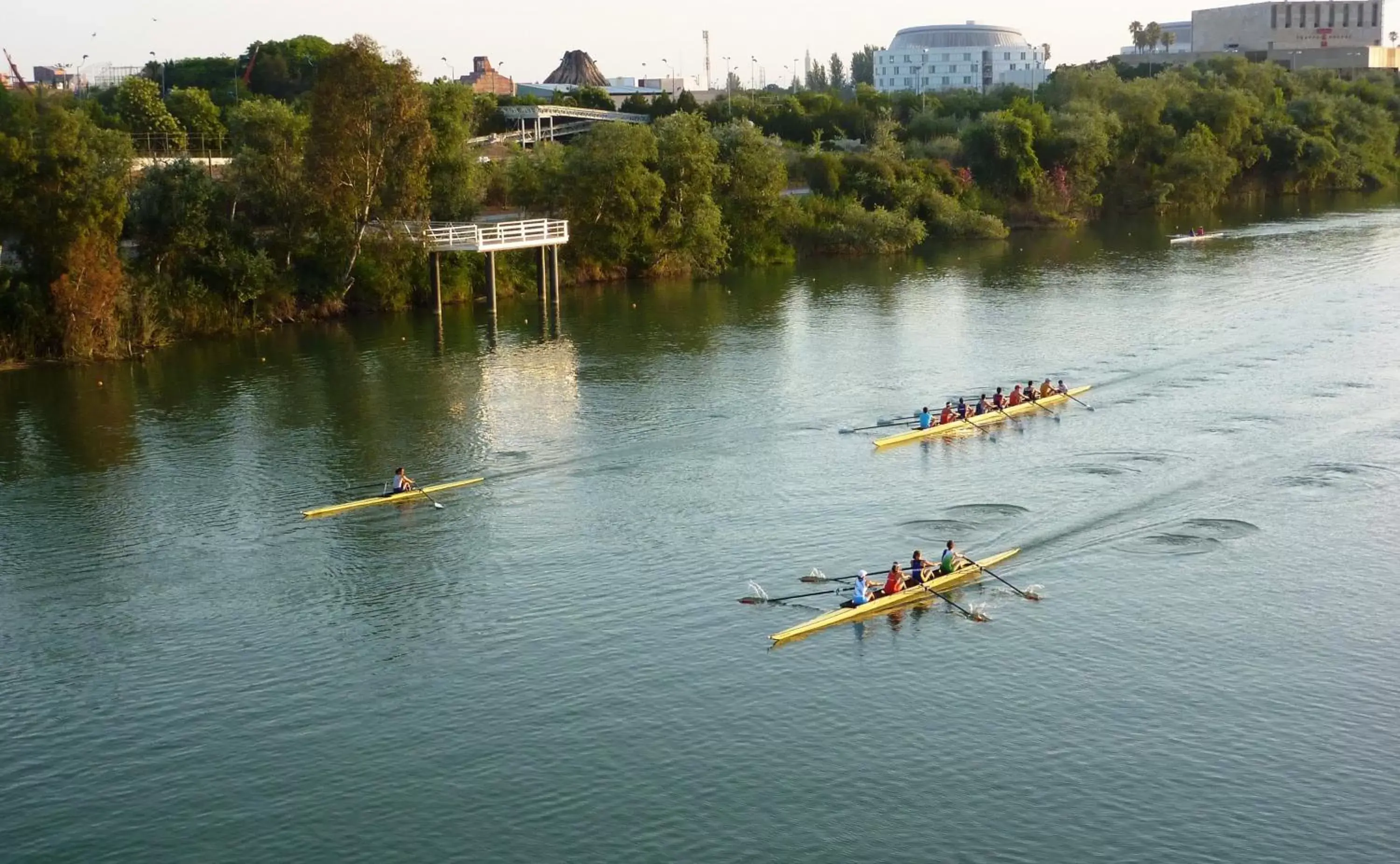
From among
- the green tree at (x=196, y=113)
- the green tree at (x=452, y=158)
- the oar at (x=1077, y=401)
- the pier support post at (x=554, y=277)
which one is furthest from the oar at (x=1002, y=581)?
the green tree at (x=196, y=113)

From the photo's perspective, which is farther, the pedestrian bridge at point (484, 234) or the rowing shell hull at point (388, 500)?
the pedestrian bridge at point (484, 234)

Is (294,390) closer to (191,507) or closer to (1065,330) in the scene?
(191,507)

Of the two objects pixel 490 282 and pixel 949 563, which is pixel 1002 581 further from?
pixel 490 282

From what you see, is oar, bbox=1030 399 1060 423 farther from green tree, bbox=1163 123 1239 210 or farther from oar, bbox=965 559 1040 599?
green tree, bbox=1163 123 1239 210

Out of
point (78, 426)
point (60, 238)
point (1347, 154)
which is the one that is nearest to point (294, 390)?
point (78, 426)

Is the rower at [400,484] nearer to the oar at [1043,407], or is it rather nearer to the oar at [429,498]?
the oar at [429,498]

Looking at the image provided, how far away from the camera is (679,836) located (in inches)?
896

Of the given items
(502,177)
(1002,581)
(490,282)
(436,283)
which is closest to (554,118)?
(502,177)

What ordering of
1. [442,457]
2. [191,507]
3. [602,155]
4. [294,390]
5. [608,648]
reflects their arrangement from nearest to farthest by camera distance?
[608,648] → [191,507] → [442,457] → [294,390] → [602,155]

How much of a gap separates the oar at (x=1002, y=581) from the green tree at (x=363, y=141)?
133 ft

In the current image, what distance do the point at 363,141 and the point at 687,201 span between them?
888 inches

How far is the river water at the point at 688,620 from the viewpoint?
23328mm

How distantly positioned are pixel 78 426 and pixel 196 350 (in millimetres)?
14106

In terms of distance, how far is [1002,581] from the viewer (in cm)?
3234
